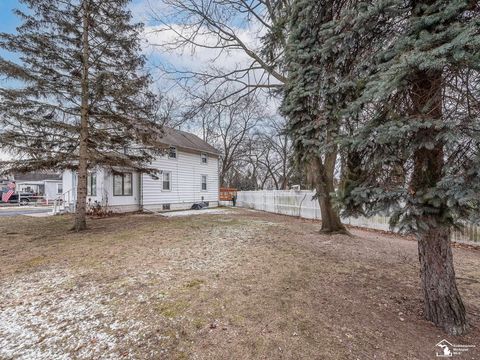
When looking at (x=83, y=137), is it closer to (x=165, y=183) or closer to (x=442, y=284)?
(x=165, y=183)

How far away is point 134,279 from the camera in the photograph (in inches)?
158

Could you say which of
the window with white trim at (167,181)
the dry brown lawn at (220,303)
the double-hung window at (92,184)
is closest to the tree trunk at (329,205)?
the dry brown lawn at (220,303)

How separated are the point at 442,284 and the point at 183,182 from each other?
52.9 ft

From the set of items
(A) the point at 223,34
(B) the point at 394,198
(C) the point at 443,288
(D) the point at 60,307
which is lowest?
(D) the point at 60,307

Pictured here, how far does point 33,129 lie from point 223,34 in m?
6.62

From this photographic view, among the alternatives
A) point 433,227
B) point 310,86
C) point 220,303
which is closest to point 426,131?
point 433,227

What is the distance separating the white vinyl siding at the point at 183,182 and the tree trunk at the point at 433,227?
14.0 m

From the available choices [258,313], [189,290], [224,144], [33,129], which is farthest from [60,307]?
[224,144]

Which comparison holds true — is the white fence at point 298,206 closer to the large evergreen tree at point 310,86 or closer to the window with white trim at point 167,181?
the large evergreen tree at point 310,86

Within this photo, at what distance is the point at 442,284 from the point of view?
2723 millimetres

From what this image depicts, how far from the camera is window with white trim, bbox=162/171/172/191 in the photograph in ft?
53.4

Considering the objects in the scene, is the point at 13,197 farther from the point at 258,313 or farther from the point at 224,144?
the point at 258,313

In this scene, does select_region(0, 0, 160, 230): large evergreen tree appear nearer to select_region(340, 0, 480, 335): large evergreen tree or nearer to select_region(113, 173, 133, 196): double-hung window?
select_region(113, 173, 133, 196): double-hung window

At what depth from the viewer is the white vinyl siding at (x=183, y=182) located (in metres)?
15.4
